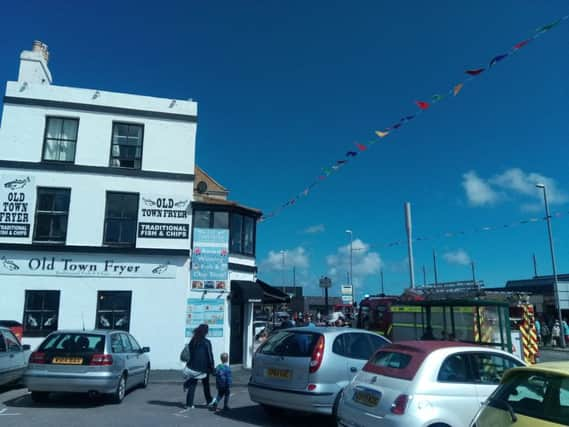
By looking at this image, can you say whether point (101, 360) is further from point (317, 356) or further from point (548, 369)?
point (548, 369)

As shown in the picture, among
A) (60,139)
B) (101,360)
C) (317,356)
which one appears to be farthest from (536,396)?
(60,139)

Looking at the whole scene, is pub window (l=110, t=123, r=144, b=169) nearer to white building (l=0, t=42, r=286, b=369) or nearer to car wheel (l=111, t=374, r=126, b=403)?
white building (l=0, t=42, r=286, b=369)

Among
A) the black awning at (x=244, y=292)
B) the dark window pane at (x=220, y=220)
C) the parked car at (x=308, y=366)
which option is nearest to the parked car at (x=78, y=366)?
the parked car at (x=308, y=366)

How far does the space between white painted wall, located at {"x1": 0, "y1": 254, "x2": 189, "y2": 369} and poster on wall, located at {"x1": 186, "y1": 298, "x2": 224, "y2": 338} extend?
0.81ft

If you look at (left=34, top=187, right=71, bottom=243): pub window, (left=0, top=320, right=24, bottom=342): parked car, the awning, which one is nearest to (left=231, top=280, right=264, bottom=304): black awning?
the awning

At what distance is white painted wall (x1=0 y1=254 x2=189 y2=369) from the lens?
557 inches

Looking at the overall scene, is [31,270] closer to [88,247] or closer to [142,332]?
[88,247]

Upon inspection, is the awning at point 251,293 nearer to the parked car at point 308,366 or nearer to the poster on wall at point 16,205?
the poster on wall at point 16,205

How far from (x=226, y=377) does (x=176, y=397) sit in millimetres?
2144

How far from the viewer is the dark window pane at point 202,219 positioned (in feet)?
51.9

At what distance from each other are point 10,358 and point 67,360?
2496 mm

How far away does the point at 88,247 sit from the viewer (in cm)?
1470

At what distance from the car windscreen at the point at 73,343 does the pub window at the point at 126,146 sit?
25.2 feet

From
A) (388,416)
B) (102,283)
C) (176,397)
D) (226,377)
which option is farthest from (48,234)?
(388,416)
